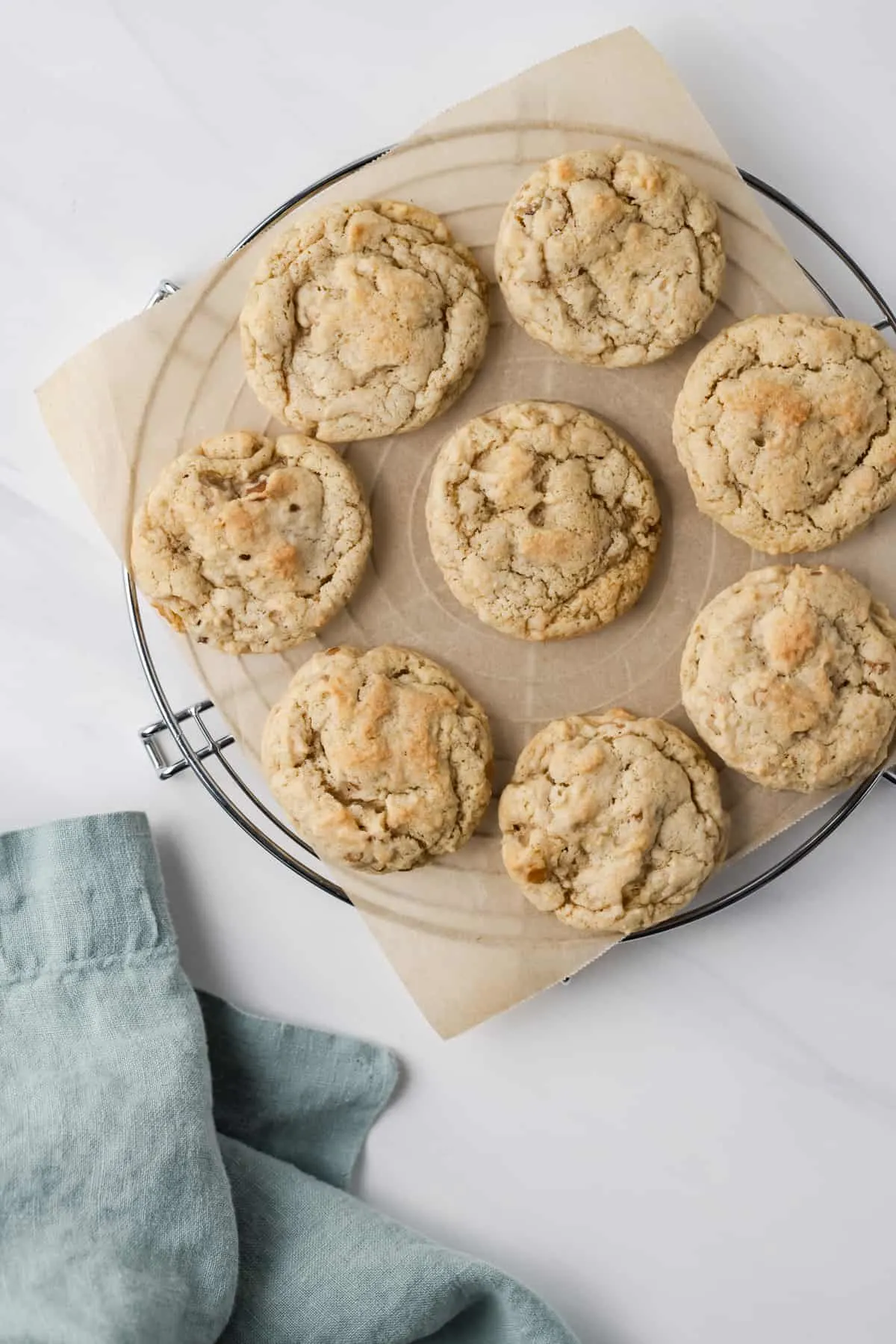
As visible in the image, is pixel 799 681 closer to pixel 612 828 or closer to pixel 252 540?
pixel 612 828

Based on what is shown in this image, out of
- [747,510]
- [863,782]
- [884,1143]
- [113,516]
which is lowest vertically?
[884,1143]

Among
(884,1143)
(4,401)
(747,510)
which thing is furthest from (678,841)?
(4,401)

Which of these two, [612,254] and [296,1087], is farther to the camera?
[296,1087]

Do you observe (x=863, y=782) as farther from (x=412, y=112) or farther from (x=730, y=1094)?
(x=412, y=112)

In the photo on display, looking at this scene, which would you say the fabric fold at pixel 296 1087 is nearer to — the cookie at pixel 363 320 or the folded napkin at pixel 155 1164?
the folded napkin at pixel 155 1164

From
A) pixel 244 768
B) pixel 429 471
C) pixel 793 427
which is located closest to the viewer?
pixel 793 427

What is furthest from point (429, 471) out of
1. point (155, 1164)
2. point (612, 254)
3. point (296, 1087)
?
point (155, 1164)

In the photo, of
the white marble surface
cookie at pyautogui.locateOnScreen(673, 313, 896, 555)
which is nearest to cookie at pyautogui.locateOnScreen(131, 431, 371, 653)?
the white marble surface
